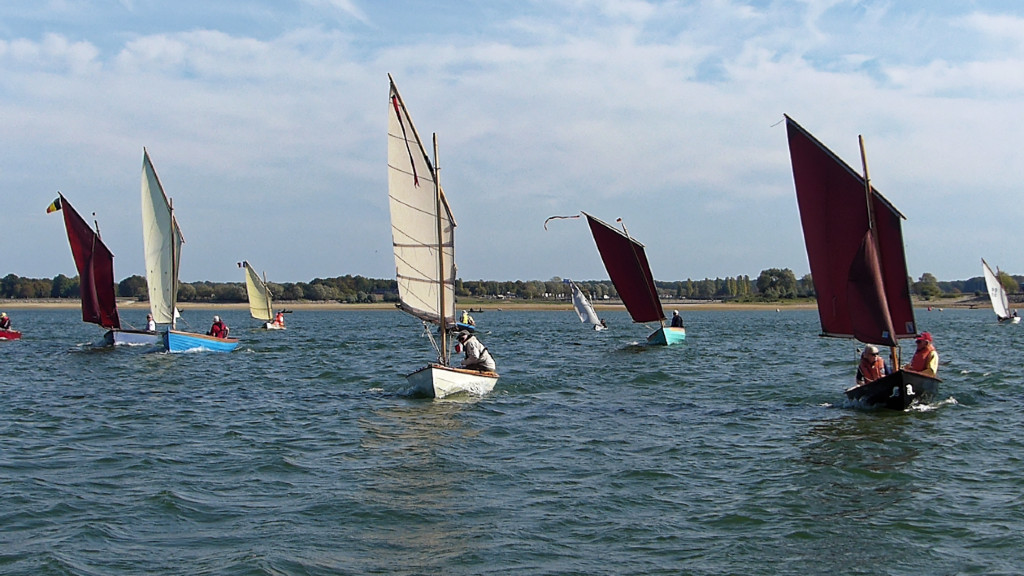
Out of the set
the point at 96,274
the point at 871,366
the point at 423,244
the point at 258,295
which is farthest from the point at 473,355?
the point at 258,295

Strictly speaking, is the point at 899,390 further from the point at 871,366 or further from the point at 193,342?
the point at 193,342

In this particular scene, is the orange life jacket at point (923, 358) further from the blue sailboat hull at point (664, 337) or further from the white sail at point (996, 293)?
the white sail at point (996, 293)

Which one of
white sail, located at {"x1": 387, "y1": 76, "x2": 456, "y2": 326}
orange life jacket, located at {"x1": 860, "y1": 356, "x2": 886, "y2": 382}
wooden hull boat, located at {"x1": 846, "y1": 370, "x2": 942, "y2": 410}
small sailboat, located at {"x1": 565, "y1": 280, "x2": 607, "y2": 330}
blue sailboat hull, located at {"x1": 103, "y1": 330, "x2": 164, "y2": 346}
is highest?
white sail, located at {"x1": 387, "y1": 76, "x2": 456, "y2": 326}

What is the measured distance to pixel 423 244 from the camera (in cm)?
2514

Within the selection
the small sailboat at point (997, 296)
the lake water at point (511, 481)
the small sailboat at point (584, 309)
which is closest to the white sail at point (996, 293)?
the small sailboat at point (997, 296)

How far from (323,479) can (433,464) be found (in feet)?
6.61

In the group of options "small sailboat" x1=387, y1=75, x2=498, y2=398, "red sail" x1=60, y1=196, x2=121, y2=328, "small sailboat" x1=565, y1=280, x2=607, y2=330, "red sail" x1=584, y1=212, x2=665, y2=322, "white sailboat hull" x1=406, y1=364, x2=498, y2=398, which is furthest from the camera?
"small sailboat" x1=565, y1=280, x2=607, y2=330

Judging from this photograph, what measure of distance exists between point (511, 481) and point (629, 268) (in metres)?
36.3

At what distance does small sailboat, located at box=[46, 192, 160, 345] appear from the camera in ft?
149

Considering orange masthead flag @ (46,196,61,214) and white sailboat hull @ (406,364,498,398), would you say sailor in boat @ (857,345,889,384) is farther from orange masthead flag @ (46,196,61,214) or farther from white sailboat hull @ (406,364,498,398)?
orange masthead flag @ (46,196,61,214)

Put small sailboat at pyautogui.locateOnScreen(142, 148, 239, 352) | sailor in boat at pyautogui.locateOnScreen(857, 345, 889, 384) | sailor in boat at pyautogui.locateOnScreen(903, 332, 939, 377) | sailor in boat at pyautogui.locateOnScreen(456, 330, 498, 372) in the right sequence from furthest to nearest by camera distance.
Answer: small sailboat at pyautogui.locateOnScreen(142, 148, 239, 352) → sailor in boat at pyautogui.locateOnScreen(456, 330, 498, 372) → sailor in boat at pyautogui.locateOnScreen(857, 345, 889, 384) → sailor in boat at pyautogui.locateOnScreen(903, 332, 939, 377)

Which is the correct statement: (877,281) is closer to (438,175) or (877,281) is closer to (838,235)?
(838,235)

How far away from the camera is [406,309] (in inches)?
1013

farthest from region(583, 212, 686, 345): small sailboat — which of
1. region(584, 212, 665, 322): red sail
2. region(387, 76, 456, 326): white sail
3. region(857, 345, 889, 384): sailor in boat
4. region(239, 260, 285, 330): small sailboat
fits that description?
region(239, 260, 285, 330): small sailboat
